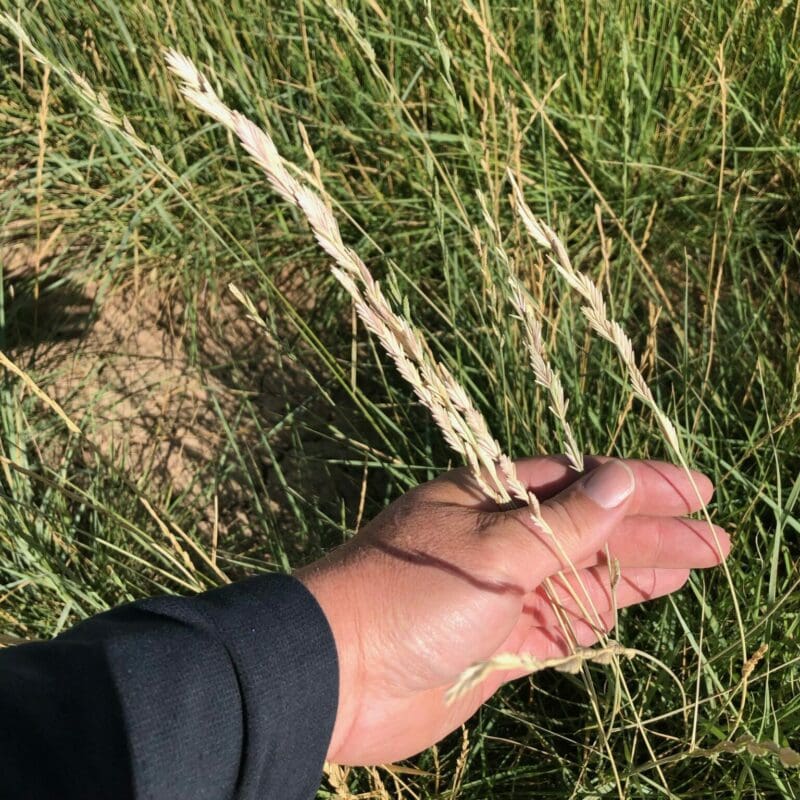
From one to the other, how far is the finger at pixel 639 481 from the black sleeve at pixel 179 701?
335mm

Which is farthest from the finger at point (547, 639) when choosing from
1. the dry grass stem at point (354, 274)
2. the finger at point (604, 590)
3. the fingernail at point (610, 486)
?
the dry grass stem at point (354, 274)

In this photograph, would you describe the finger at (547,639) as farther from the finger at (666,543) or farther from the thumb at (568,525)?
the thumb at (568,525)

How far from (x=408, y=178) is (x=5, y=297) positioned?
1.25 m

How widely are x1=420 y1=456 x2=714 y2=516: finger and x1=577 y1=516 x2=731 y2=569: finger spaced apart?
0.10 ft

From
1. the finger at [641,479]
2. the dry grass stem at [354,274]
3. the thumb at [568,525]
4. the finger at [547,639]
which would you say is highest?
the dry grass stem at [354,274]

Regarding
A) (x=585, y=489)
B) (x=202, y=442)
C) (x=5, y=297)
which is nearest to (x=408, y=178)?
(x=202, y=442)

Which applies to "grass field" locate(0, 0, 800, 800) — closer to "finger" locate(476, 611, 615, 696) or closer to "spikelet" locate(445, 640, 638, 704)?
"finger" locate(476, 611, 615, 696)

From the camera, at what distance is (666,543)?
1.42 meters

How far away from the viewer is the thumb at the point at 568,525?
3.91 feet

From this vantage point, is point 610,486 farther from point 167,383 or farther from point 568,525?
point 167,383

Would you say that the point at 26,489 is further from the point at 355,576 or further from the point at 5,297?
the point at 355,576

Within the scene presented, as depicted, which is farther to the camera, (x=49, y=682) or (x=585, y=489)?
(x=585, y=489)

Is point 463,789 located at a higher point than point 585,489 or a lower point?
lower

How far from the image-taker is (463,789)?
1494 millimetres
